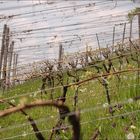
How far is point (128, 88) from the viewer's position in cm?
704

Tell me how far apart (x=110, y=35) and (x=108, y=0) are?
32.6 feet

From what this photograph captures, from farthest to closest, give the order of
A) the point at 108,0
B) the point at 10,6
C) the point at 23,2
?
the point at 23,2 → the point at 10,6 → the point at 108,0

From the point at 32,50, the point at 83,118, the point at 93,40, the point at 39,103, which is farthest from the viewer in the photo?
the point at 32,50

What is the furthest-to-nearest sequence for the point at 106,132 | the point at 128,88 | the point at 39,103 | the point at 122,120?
the point at 128,88 < the point at 122,120 < the point at 106,132 < the point at 39,103

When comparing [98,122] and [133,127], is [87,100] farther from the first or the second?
[133,127]

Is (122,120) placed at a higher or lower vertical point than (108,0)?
lower

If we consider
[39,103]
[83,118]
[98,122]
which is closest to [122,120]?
[98,122]

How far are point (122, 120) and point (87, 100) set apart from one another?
2275mm

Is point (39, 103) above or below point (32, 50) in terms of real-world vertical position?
above

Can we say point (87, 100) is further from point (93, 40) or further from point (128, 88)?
point (93, 40)

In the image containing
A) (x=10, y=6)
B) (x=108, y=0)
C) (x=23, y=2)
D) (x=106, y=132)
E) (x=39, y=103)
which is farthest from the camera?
(x=23, y=2)

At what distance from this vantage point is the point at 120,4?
19.4 m

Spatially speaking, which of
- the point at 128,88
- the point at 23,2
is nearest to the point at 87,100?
the point at 128,88

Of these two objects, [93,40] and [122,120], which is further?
[93,40]
